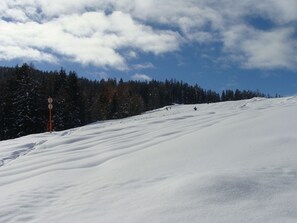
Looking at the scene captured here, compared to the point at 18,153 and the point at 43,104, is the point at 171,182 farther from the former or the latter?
the point at 43,104

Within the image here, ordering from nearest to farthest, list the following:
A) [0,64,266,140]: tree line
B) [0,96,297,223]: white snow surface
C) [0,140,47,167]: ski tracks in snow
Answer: [0,96,297,223]: white snow surface
[0,140,47,167]: ski tracks in snow
[0,64,266,140]: tree line

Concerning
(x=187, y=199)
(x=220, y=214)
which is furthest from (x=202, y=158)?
(x=220, y=214)

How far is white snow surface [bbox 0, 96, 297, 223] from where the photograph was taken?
174 inches

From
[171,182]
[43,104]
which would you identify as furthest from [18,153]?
[43,104]

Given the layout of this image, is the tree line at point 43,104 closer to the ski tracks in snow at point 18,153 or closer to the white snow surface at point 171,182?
the ski tracks in snow at point 18,153

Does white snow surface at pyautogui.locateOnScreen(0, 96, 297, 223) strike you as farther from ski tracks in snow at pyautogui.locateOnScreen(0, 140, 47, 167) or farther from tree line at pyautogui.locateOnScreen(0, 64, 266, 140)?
tree line at pyautogui.locateOnScreen(0, 64, 266, 140)

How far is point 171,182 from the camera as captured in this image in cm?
562

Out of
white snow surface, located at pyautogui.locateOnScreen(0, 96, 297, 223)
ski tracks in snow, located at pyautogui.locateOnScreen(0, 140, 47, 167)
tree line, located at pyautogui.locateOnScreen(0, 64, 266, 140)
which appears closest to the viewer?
white snow surface, located at pyautogui.locateOnScreen(0, 96, 297, 223)

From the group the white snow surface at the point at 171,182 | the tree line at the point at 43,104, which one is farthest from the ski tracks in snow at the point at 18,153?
the tree line at the point at 43,104

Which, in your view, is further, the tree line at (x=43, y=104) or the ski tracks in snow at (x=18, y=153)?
the tree line at (x=43, y=104)

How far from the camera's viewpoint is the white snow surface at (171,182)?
14.5 feet

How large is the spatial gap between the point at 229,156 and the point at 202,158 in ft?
1.68

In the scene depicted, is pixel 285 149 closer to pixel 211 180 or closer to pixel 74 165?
pixel 211 180

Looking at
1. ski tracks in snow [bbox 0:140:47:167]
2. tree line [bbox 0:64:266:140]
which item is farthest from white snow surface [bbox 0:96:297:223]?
tree line [bbox 0:64:266:140]
